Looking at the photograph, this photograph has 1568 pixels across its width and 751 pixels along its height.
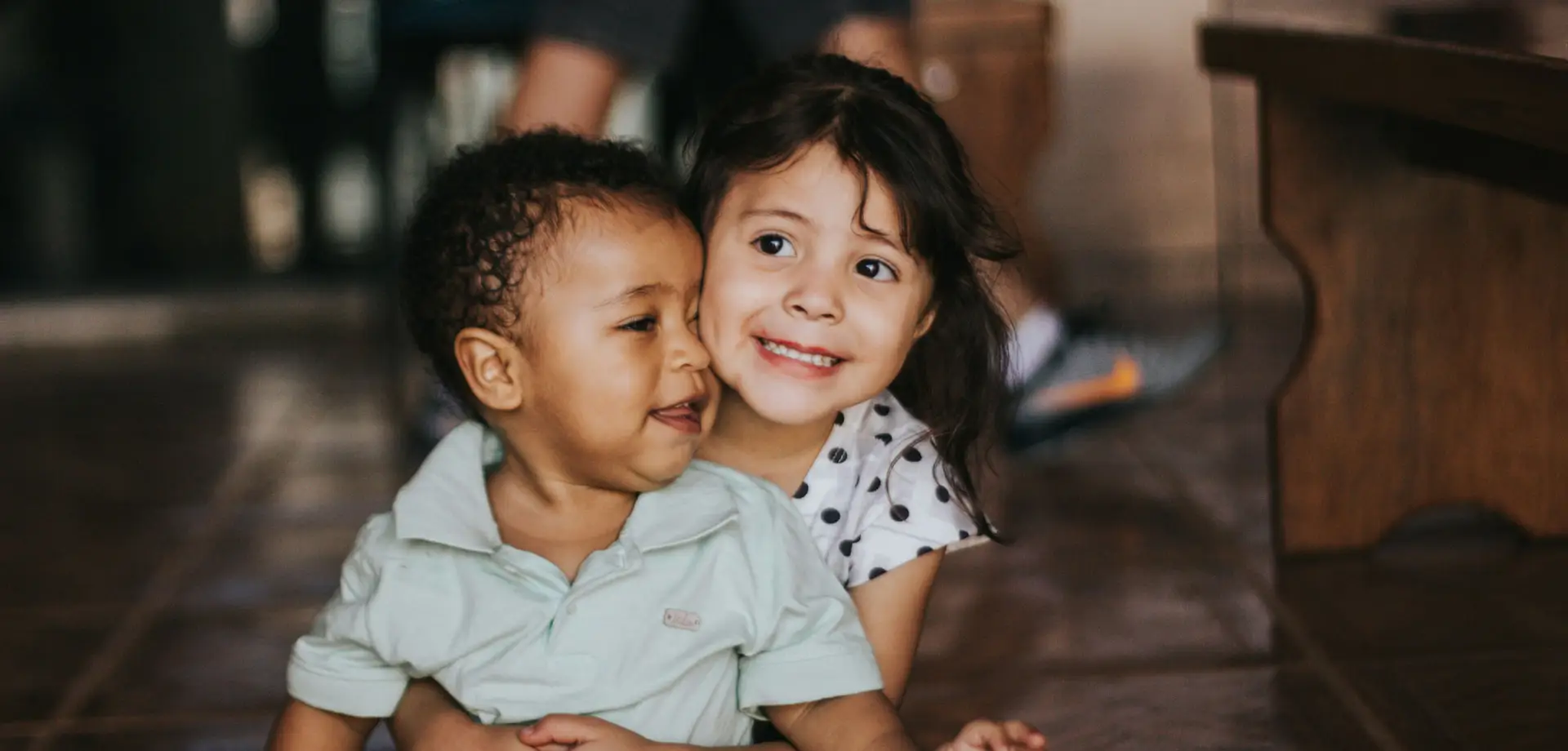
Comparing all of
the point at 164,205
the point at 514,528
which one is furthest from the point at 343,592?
the point at 164,205

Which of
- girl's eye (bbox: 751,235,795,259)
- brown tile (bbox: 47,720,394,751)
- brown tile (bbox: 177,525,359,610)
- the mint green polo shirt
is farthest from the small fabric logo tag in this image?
brown tile (bbox: 177,525,359,610)

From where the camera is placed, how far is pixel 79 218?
12.1ft

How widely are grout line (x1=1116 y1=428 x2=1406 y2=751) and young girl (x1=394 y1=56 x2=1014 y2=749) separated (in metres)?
0.34

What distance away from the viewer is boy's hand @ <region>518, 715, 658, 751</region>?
1078 millimetres

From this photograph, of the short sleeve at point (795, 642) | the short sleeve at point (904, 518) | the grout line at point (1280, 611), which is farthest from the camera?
the grout line at point (1280, 611)

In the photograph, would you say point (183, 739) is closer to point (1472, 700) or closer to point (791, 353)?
point (791, 353)

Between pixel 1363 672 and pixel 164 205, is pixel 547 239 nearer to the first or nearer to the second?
pixel 1363 672

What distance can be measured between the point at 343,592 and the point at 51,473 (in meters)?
1.48

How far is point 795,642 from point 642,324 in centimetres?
23

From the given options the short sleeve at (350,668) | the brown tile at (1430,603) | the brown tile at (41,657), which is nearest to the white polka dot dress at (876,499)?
the short sleeve at (350,668)

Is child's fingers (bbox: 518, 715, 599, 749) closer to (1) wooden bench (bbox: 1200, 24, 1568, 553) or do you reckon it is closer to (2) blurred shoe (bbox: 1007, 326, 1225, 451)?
(1) wooden bench (bbox: 1200, 24, 1568, 553)

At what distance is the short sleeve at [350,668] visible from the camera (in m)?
1.15

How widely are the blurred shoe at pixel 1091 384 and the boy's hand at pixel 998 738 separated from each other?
44.6 inches

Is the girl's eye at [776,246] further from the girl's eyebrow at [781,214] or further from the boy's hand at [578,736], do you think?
the boy's hand at [578,736]
